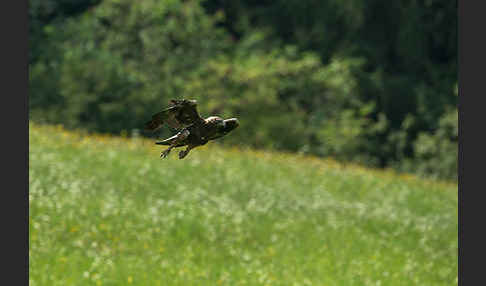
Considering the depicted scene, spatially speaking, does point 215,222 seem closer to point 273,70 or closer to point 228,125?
point 228,125

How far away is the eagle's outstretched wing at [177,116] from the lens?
3328mm

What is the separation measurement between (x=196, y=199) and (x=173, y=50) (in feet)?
42.1

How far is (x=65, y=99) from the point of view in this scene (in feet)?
68.7

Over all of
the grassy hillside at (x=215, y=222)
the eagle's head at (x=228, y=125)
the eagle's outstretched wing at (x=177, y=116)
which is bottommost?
the grassy hillside at (x=215, y=222)

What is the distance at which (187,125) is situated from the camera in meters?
3.45

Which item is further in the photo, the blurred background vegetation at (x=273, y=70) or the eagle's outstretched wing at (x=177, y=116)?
the blurred background vegetation at (x=273, y=70)

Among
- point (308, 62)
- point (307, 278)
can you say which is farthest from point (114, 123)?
point (307, 278)

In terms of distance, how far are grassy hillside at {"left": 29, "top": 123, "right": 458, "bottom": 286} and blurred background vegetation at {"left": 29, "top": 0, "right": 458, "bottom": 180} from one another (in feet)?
16.3

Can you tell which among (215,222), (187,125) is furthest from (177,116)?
(215,222)

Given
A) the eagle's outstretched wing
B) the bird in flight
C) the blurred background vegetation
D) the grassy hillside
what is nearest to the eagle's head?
the bird in flight

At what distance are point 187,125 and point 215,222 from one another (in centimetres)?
736

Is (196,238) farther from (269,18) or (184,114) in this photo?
(269,18)

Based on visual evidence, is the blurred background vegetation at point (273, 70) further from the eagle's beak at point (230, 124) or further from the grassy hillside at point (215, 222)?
the eagle's beak at point (230, 124)

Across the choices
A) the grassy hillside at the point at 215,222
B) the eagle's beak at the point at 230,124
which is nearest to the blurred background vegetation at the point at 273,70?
the grassy hillside at the point at 215,222
